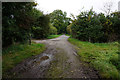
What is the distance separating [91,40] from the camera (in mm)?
10656

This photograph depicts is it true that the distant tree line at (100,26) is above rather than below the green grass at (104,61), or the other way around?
above

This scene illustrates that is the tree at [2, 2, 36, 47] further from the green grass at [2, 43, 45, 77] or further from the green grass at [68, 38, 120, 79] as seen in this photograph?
the green grass at [68, 38, 120, 79]

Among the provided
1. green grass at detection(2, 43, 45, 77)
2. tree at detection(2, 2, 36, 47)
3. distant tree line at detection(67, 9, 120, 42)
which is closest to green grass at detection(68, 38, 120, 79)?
green grass at detection(2, 43, 45, 77)

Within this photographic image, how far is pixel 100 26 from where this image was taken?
923 centimetres

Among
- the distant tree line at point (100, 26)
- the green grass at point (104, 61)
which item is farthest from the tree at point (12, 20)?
the distant tree line at point (100, 26)

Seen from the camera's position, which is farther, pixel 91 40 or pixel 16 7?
pixel 91 40

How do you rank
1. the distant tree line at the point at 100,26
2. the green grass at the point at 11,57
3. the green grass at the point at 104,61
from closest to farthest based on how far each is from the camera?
1. the green grass at the point at 104,61
2. the green grass at the point at 11,57
3. the distant tree line at the point at 100,26

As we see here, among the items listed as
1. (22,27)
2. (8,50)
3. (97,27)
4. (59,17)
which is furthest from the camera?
(59,17)

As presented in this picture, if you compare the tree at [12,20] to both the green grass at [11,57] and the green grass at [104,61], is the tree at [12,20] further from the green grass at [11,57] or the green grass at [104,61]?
the green grass at [104,61]

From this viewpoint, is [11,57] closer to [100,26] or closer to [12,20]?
[12,20]

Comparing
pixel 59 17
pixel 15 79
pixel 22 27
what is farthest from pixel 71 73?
pixel 59 17

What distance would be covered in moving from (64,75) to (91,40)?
31.1ft

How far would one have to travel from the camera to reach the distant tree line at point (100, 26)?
9.48 m

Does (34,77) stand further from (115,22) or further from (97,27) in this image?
(115,22)
